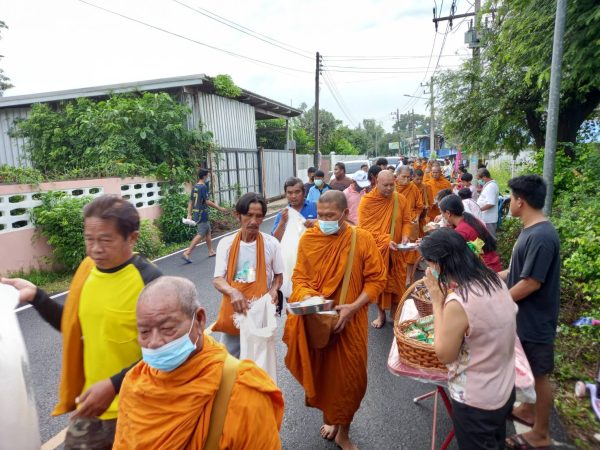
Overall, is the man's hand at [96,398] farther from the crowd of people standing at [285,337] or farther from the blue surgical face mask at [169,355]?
the blue surgical face mask at [169,355]

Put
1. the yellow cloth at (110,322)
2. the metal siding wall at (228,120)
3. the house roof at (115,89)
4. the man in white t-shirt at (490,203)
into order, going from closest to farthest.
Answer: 1. the yellow cloth at (110,322)
2. the man in white t-shirt at (490,203)
3. the house roof at (115,89)
4. the metal siding wall at (228,120)

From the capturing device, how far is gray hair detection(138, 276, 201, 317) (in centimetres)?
146

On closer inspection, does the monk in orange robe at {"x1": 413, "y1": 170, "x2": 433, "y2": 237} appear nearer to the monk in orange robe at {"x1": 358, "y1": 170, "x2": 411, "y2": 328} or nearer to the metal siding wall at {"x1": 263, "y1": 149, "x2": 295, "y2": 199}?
the monk in orange robe at {"x1": 358, "y1": 170, "x2": 411, "y2": 328}

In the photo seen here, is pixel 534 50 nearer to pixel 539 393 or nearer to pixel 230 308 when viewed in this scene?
pixel 539 393

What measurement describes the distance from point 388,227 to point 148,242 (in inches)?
243

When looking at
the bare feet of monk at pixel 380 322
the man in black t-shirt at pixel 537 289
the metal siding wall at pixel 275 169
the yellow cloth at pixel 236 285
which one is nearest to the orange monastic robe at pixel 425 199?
the bare feet of monk at pixel 380 322

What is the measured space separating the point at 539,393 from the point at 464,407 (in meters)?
1.02

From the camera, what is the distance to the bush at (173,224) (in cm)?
1099

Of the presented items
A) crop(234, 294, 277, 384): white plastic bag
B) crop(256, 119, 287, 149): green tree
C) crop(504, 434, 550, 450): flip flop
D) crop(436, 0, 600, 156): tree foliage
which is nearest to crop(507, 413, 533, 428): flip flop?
crop(504, 434, 550, 450): flip flop

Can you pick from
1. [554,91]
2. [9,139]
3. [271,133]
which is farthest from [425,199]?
[271,133]

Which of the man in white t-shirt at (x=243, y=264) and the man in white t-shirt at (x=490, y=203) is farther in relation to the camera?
the man in white t-shirt at (x=490, y=203)

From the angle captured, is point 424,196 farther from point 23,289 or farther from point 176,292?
point 176,292

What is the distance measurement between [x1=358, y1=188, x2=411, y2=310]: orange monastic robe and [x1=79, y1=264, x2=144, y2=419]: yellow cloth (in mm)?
3446

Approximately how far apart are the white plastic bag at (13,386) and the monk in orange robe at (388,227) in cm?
366
